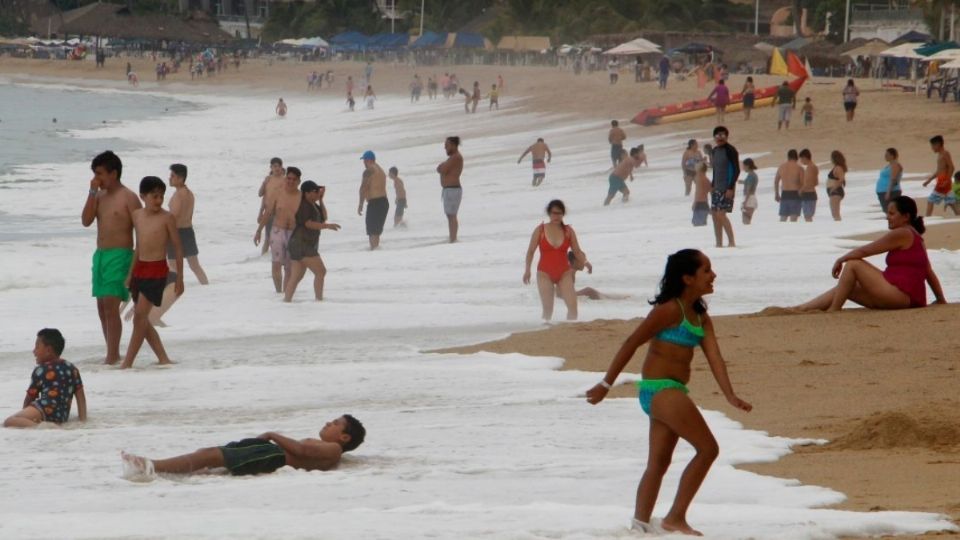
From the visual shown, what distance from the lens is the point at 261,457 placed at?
722 cm

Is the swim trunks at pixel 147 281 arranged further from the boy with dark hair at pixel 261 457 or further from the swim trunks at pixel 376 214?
the swim trunks at pixel 376 214

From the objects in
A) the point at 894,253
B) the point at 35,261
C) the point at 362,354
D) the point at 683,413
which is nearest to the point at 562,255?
the point at 362,354

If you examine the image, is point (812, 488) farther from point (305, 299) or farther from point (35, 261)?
point (35, 261)

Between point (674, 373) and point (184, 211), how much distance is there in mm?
10126

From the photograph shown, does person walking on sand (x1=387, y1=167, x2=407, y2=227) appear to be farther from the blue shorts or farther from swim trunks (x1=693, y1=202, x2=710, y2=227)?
the blue shorts

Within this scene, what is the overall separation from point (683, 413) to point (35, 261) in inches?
634

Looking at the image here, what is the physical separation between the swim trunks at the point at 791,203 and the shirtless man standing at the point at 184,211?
8210 millimetres

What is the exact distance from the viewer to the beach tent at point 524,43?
3900 inches

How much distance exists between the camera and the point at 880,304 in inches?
440

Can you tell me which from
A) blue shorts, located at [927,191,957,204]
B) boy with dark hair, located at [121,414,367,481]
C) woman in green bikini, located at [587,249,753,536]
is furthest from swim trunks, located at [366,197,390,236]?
woman in green bikini, located at [587,249,753,536]

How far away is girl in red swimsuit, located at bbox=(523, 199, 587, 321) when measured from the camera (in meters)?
12.5

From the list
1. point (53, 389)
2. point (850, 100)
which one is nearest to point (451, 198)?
point (53, 389)

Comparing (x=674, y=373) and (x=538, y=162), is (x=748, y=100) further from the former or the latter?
(x=674, y=373)

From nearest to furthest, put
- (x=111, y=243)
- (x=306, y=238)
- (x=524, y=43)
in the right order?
(x=111, y=243) < (x=306, y=238) < (x=524, y=43)
